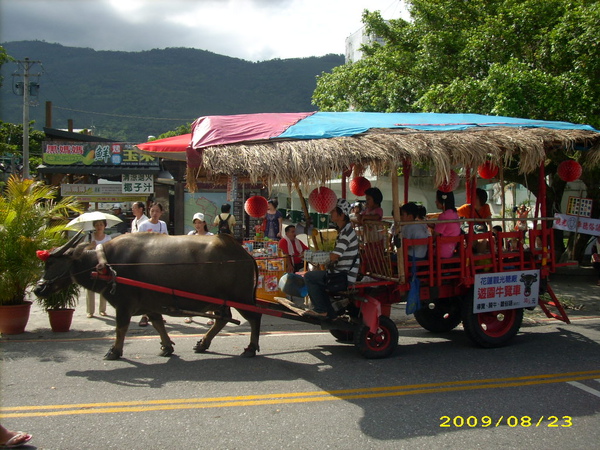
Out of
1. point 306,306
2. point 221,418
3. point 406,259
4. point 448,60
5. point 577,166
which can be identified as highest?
point 448,60

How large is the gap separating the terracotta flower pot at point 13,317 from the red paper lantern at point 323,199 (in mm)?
4359

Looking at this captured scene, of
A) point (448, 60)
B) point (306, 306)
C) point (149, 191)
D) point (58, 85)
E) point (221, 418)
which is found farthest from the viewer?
point (58, 85)

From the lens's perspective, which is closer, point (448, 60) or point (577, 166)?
point (577, 166)

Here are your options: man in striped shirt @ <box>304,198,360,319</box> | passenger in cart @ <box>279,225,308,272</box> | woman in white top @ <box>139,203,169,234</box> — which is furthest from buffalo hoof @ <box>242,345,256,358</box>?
woman in white top @ <box>139,203,169,234</box>

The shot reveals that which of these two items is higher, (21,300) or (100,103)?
(100,103)

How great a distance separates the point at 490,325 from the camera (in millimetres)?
7078

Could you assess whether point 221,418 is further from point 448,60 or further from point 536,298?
point 448,60

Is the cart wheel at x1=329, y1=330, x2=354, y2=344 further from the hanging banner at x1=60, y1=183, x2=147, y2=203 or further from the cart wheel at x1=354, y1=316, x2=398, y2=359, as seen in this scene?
the hanging banner at x1=60, y1=183, x2=147, y2=203

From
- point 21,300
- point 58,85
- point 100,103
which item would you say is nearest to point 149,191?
point 21,300

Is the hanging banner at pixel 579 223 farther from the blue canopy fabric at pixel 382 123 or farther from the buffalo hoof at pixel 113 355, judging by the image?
the buffalo hoof at pixel 113 355

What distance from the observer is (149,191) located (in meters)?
16.7

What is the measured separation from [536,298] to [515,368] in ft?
4.61

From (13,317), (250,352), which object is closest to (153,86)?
(13,317)

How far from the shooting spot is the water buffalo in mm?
6223
